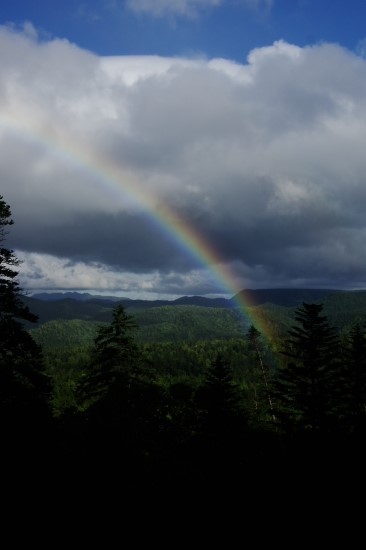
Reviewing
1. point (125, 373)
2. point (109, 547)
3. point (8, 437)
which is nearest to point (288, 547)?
point (109, 547)

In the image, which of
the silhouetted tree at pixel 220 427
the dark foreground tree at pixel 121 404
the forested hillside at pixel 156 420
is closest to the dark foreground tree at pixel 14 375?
the forested hillside at pixel 156 420

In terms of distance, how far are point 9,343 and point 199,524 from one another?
11.4 metres

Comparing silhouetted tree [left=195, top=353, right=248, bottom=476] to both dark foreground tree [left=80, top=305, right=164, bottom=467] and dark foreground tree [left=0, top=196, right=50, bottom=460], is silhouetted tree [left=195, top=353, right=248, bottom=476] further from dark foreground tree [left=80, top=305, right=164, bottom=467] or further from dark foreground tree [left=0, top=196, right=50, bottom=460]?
dark foreground tree [left=0, top=196, right=50, bottom=460]

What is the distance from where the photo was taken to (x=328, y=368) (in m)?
24.4

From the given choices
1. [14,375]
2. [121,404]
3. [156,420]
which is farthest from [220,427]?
[14,375]

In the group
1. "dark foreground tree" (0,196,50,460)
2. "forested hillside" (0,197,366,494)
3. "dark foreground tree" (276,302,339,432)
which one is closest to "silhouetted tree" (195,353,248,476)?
"forested hillside" (0,197,366,494)

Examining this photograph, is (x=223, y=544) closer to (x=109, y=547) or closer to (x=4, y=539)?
(x=109, y=547)

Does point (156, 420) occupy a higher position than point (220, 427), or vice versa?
point (220, 427)

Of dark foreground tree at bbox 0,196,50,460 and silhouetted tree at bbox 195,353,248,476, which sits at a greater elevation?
dark foreground tree at bbox 0,196,50,460

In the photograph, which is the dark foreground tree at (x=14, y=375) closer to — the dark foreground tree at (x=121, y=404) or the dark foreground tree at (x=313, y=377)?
the dark foreground tree at (x=121, y=404)

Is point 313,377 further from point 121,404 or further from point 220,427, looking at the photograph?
point 121,404

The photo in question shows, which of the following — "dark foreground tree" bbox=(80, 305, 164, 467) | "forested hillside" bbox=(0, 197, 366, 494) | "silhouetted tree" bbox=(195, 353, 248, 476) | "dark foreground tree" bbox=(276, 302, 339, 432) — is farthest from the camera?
"silhouetted tree" bbox=(195, 353, 248, 476)

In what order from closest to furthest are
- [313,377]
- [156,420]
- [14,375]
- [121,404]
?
[14,375] → [313,377] → [121,404] → [156,420]

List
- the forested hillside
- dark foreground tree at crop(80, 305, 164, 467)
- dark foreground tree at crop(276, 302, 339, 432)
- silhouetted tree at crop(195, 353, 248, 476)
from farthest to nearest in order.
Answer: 1. silhouetted tree at crop(195, 353, 248, 476)
2. dark foreground tree at crop(276, 302, 339, 432)
3. dark foreground tree at crop(80, 305, 164, 467)
4. the forested hillside
